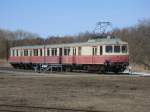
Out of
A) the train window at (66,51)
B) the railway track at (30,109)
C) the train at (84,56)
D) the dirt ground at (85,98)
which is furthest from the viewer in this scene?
the train window at (66,51)

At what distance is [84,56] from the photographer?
4716cm

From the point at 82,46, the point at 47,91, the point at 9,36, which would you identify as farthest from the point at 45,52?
the point at 9,36

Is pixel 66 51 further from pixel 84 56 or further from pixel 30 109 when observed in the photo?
pixel 30 109

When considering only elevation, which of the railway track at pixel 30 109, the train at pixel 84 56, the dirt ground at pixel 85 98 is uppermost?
the train at pixel 84 56

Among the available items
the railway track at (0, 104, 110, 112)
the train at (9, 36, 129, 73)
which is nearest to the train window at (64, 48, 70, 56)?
the train at (9, 36, 129, 73)

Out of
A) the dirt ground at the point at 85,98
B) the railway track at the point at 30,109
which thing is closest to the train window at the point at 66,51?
the dirt ground at the point at 85,98

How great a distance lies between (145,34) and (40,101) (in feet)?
232

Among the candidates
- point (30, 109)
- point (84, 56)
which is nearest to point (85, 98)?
point (30, 109)

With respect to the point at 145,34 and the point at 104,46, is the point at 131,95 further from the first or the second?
the point at 145,34

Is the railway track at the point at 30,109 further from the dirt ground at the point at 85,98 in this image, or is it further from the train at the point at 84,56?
the train at the point at 84,56

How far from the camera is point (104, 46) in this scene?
44.8m

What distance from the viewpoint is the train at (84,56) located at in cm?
4466

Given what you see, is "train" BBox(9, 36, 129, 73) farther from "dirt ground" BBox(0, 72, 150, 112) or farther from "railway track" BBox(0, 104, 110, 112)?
"railway track" BBox(0, 104, 110, 112)

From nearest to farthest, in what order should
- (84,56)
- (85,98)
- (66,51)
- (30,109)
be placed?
(30,109) < (85,98) < (84,56) < (66,51)
